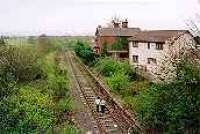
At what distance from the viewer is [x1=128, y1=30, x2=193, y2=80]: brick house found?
43312 mm

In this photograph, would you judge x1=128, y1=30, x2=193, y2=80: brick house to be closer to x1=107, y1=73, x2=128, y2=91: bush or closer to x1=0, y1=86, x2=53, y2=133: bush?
x1=107, y1=73, x2=128, y2=91: bush

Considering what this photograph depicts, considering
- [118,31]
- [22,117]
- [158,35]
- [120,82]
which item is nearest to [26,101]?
[22,117]

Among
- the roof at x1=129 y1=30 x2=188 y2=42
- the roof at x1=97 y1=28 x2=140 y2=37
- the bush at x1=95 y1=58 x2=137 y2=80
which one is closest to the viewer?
the bush at x1=95 y1=58 x2=137 y2=80

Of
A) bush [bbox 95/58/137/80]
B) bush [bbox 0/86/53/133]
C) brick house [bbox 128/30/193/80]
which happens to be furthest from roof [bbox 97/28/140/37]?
bush [bbox 0/86/53/133]

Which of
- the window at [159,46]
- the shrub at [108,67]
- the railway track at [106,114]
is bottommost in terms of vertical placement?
the railway track at [106,114]

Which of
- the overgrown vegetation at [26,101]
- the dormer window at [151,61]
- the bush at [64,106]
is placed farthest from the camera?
the dormer window at [151,61]

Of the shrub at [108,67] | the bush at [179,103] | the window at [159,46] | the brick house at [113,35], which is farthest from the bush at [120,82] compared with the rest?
the brick house at [113,35]

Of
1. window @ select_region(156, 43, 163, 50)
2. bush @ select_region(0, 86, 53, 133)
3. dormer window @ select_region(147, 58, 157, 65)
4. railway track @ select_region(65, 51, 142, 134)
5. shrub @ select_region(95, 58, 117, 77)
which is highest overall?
window @ select_region(156, 43, 163, 50)

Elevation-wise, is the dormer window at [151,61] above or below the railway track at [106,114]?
above

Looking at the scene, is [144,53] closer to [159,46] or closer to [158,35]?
[158,35]

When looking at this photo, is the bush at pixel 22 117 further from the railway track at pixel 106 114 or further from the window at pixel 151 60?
the window at pixel 151 60

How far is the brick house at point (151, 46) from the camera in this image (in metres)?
43.3

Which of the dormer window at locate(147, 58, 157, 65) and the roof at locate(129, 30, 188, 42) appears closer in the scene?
the roof at locate(129, 30, 188, 42)

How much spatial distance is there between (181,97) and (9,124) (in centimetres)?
714
